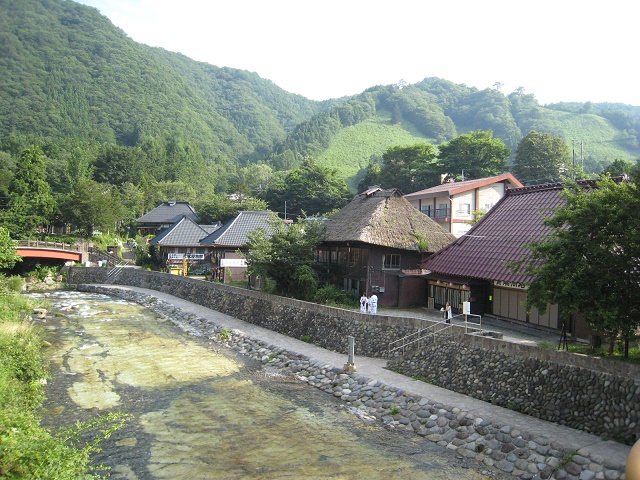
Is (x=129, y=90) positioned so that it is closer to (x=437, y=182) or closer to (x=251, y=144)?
(x=251, y=144)

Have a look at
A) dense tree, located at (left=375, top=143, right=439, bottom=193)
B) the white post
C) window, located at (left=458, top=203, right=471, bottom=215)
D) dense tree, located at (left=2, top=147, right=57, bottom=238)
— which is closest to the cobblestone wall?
the white post

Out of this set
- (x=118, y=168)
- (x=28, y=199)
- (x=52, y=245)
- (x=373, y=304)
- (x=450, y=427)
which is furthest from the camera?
(x=118, y=168)

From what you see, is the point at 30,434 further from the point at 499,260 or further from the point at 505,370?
the point at 499,260

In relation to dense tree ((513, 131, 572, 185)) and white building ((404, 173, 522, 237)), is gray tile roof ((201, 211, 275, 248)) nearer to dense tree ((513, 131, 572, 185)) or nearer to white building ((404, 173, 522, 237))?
white building ((404, 173, 522, 237))

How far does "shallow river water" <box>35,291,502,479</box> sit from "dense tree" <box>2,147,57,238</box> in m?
25.4

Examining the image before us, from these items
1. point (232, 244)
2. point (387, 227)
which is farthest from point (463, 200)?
point (232, 244)

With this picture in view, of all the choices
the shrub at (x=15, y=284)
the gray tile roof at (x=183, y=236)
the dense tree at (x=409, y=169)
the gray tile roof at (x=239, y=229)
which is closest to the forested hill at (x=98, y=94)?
the dense tree at (x=409, y=169)

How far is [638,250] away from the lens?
1178 cm

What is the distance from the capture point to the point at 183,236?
44.8 m

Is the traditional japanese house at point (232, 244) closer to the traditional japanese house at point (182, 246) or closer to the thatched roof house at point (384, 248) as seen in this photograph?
the traditional japanese house at point (182, 246)

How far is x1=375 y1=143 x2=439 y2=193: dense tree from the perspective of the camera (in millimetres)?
57434

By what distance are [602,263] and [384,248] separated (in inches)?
554

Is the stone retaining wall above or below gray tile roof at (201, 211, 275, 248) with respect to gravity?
below

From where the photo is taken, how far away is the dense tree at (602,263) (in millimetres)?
11805
